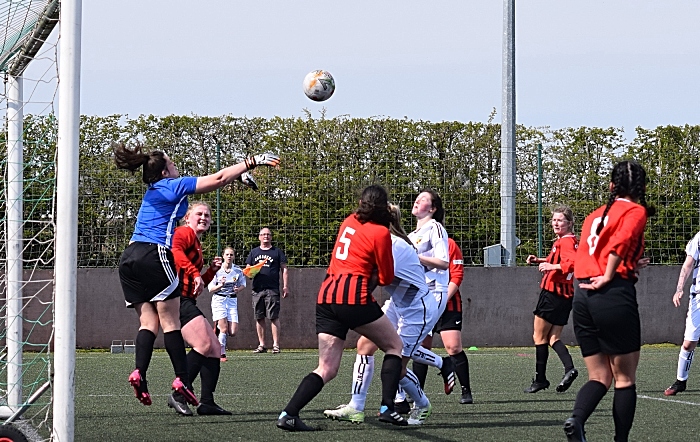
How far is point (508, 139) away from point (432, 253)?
9.32 metres

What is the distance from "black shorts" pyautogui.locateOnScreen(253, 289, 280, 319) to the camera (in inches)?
631

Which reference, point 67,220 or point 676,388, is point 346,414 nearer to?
point 67,220

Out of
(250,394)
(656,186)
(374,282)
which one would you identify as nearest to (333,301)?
(374,282)

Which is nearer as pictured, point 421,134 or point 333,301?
point 333,301

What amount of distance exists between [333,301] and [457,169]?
1072 cm

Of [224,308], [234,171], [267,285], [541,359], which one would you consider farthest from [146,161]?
[267,285]

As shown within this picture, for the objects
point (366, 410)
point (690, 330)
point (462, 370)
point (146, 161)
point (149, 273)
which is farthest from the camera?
point (690, 330)

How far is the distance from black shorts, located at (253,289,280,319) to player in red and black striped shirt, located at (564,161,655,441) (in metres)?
10.5

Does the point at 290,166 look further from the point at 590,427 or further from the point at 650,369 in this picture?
the point at 590,427

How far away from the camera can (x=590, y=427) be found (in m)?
7.21

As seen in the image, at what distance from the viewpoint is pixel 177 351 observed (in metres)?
7.50

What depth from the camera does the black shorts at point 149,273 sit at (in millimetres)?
7238

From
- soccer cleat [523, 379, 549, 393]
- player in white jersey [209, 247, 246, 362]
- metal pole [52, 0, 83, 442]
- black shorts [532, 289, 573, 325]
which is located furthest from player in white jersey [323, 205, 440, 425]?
player in white jersey [209, 247, 246, 362]

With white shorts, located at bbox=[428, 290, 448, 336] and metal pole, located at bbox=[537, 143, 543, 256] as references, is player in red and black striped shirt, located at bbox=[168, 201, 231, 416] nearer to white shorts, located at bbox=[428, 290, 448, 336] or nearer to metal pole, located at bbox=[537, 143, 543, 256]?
white shorts, located at bbox=[428, 290, 448, 336]
